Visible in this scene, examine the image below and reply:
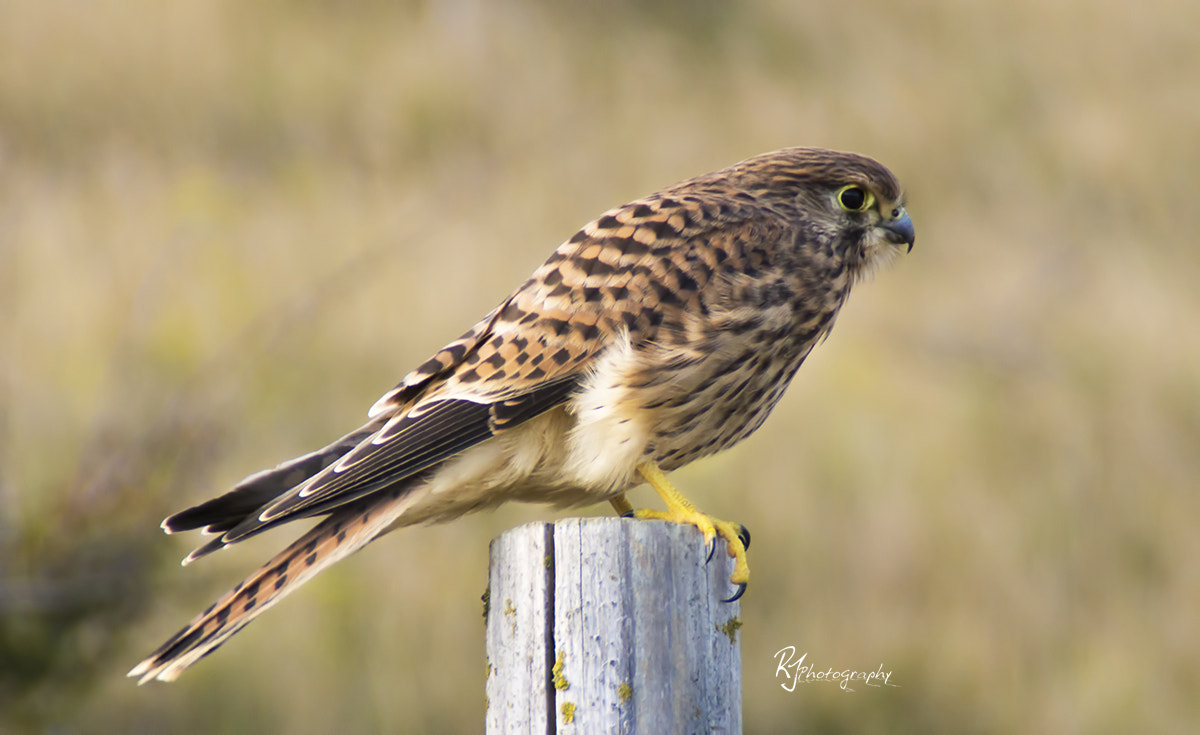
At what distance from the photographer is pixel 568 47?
10.7 m

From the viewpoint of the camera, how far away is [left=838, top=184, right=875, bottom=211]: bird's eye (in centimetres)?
285

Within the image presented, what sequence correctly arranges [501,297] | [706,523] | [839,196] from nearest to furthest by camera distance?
[706,523] → [839,196] → [501,297]

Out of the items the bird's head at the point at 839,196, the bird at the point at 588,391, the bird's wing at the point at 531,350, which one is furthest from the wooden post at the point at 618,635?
the bird's head at the point at 839,196

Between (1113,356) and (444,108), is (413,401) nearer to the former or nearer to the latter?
(1113,356)

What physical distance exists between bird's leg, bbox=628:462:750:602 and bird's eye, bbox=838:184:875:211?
88cm

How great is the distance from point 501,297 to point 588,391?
4510 millimetres

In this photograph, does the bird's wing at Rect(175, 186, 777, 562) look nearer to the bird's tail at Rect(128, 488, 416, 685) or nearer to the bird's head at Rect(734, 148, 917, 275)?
the bird's tail at Rect(128, 488, 416, 685)

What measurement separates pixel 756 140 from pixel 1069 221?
278 cm

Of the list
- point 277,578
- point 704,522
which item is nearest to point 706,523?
point 704,522

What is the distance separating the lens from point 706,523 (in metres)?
2.12

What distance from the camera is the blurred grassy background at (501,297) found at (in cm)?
470

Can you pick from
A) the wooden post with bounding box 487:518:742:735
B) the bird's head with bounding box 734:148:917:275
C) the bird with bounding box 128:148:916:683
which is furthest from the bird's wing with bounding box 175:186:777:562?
the wooden post with bounding box 487:518:742:735

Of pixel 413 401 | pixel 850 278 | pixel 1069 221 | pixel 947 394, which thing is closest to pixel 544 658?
pixel 413 401

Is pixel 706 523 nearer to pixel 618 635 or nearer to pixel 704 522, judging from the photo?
pixel 704 522
